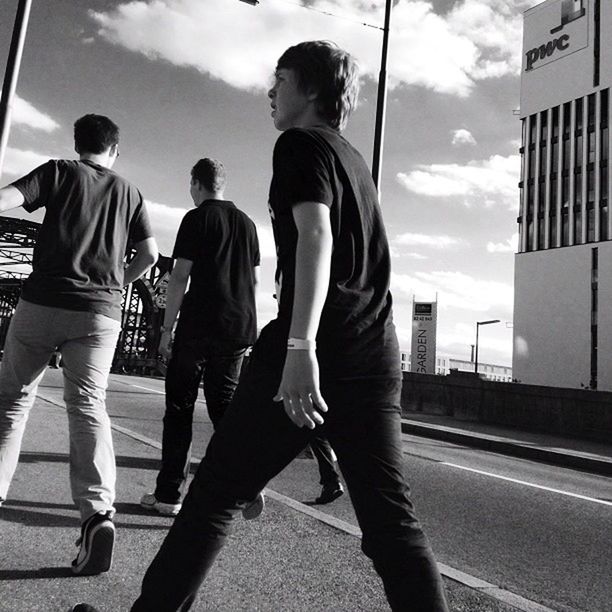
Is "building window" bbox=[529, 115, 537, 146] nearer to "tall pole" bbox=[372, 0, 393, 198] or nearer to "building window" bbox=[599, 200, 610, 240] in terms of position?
"building window" bbox=[599, 200, 610, 240]

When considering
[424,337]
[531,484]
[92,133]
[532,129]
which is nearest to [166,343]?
[92,133]

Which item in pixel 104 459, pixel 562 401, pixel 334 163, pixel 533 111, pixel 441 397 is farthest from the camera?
pixel 533 111

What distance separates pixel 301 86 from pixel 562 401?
1323 cm

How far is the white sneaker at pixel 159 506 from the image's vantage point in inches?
140

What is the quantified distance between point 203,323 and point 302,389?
2168 millimetres

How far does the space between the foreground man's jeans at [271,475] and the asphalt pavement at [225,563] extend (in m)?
0.80

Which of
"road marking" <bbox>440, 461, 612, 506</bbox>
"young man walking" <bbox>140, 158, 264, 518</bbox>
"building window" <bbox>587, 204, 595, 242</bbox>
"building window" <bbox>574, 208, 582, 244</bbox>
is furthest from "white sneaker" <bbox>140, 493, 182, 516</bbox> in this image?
"building window" <bbox>574, 208, 582, 244</bbox>

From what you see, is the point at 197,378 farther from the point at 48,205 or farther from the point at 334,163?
the point at 334,163

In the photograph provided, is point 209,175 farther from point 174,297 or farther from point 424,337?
point 424,337

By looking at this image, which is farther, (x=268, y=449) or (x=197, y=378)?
(x=197, y=378)

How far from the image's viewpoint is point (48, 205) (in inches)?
113

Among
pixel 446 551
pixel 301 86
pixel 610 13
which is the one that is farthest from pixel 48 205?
pixel 610 13

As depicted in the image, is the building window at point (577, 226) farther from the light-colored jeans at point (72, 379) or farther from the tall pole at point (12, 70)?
the light-colored jeans at point (72, 379)

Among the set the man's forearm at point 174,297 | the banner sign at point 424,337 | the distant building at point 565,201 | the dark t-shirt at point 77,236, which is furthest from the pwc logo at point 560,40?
the dark t-shirt at point 77,236
